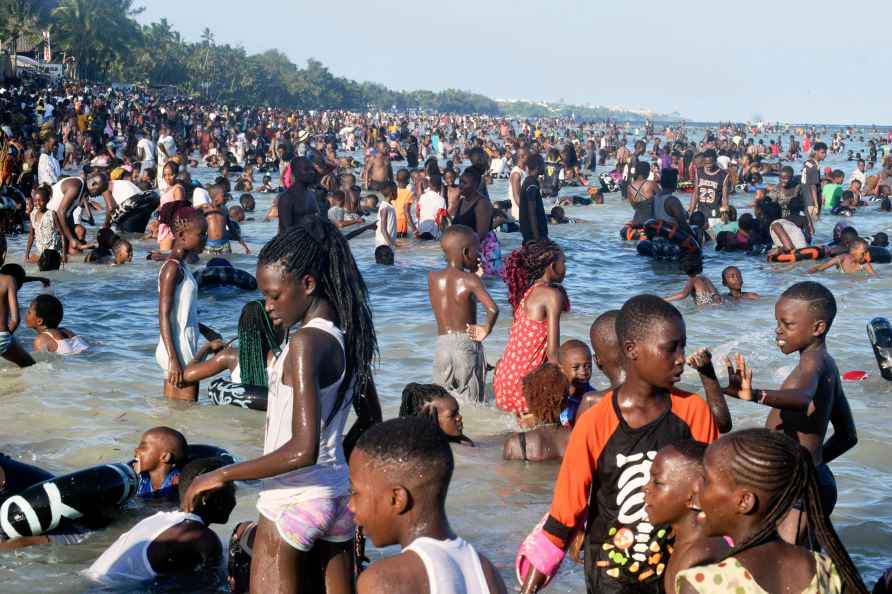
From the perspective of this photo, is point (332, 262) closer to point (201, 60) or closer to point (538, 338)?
point (538, 338)

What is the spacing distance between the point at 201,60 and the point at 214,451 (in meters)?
99.3

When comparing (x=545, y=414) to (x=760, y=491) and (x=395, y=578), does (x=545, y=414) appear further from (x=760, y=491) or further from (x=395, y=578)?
(x=395, y=578)

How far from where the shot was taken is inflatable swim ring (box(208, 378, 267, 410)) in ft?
24.5

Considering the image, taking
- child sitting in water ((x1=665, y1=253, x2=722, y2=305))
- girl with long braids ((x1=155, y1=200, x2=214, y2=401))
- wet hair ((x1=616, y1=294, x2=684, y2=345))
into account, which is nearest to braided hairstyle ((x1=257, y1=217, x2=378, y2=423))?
wet hair ((x1=616, y1=294, x2=684, y2=345))

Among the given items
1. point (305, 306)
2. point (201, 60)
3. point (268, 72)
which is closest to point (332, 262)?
point (305, 306)

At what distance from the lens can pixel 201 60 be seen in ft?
331

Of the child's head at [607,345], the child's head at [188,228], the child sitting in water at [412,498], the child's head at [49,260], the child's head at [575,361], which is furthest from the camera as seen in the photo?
the child's head at [49,260]

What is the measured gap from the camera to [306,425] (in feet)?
11.3

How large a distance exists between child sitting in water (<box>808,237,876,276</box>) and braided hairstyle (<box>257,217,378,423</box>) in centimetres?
1314

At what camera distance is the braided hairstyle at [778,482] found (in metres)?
2.82

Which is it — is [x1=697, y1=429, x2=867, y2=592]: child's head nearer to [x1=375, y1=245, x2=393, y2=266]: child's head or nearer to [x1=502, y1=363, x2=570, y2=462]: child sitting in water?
[x1=502, y1=363, x2=570, y2=462]: child sitting in water

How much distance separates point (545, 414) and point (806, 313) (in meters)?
2.45

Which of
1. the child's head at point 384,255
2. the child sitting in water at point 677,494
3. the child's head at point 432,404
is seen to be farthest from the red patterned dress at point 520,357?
the child's head at point 384,255

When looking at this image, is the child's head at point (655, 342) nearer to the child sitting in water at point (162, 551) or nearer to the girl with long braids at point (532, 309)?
the child sitting in water at point (162, 551)
